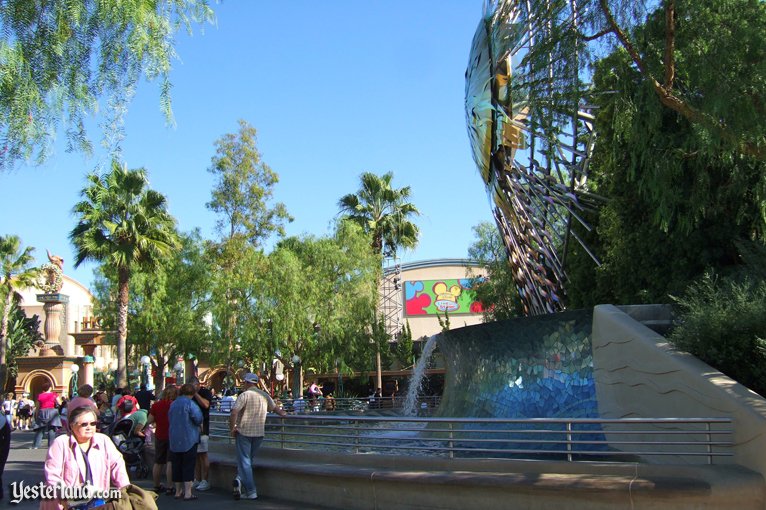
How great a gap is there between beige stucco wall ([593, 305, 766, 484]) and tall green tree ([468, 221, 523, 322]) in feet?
54.5

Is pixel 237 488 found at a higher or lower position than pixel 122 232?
lower

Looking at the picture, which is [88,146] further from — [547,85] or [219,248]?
[219,248]

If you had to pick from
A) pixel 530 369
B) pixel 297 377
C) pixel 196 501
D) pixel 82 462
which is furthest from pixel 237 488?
pixel 297 377

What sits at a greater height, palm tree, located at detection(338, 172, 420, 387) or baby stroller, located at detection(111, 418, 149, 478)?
palm tree, located at detection(338, 172, 420, 387)

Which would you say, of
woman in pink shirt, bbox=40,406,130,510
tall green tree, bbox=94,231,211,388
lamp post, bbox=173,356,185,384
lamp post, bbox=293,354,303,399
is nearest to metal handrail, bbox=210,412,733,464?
woman in pink shirt, bbox=40,406,130,510

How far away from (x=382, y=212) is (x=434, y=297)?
11.3 metres

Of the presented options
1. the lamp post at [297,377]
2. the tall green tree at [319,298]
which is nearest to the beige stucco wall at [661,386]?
the lamp post at [297,377]

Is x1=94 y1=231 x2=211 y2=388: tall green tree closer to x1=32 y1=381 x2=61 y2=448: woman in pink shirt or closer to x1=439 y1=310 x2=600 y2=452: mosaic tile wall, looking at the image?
x1=32 y1=381 x2=61 y2=448: woman in pink shirt

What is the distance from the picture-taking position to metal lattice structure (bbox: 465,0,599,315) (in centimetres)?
1530

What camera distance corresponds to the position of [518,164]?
55.9 ft

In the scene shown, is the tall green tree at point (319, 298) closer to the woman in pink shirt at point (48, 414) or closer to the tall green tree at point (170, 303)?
the tall green tree at point (170, 303)

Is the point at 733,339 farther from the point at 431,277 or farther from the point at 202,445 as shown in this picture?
the point at 431,277

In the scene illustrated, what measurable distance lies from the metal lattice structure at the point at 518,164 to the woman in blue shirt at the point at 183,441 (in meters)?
7.59

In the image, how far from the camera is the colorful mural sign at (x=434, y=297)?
53.2 metres
